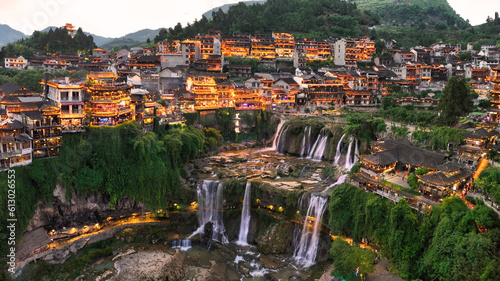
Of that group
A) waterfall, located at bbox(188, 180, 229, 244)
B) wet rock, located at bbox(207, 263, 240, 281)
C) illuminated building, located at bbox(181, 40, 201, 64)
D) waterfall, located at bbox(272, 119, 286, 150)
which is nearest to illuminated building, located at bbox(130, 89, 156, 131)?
waterfall, located at bbox(188, 180, 229, 244)

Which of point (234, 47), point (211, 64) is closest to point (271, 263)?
point (211, 64)

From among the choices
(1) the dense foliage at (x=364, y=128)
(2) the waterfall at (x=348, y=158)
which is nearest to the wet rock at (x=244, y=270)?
(2) the waterfall at (x=348, y=158)

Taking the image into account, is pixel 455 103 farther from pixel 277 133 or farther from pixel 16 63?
pixel 16 63

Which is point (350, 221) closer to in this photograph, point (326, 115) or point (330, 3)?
point (326, 115)

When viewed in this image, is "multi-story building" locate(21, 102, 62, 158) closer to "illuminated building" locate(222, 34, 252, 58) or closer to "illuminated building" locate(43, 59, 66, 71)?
"illuminated building" locate(43, 59, 66, 71)

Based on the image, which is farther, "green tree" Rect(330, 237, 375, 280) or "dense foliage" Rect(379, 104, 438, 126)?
"dense foliage" Rect(379, 104, 438, 126)

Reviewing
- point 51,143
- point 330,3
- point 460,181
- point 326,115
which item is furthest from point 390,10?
point 51,143

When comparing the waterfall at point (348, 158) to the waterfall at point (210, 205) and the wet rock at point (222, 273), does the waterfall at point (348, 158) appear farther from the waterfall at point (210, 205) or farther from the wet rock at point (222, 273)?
the wet rock at point (222, 273)
